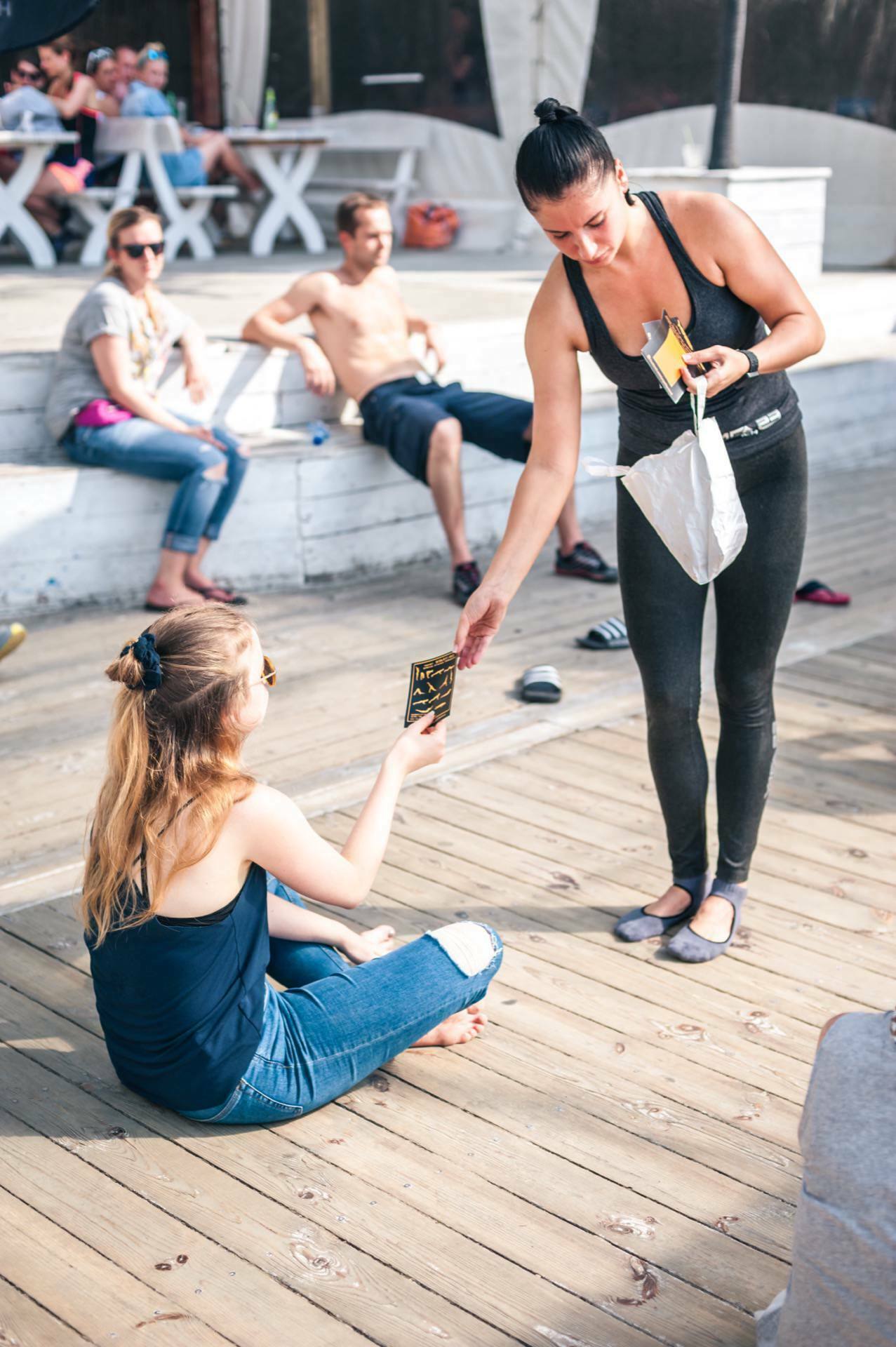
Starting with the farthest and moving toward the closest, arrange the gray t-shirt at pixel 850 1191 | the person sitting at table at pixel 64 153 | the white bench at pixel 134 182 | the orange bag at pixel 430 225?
the orange bag at pixel 430 225, the white bench at pixel 134 182, the person sitting at table at pixel 64 153, the gray t-shirt at pixel 850 1191

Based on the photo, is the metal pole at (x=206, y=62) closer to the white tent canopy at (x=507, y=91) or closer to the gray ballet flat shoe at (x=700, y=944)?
the white tent canopy at (x=507, y=91)

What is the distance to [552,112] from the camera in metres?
2.13

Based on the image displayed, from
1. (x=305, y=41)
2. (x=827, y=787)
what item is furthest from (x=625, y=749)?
(x=305, y=41)

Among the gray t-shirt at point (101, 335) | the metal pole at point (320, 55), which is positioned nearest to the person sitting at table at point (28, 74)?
the metal pole at point (320, 55)

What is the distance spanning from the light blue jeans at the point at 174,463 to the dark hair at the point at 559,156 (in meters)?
2.74

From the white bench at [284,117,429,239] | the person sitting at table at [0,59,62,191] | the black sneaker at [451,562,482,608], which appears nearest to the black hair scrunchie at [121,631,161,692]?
the black sneaker at [451,562,482,608]

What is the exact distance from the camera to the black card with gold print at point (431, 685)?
2.10 m

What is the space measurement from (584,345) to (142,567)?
289cm

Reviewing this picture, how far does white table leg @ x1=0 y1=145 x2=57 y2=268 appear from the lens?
7.93 metres

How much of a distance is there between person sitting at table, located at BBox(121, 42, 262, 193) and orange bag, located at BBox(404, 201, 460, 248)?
129cm

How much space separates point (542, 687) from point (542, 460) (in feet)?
5.18

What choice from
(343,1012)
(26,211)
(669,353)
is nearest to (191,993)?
(343,1012)

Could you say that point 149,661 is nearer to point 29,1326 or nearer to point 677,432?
point 29,1326

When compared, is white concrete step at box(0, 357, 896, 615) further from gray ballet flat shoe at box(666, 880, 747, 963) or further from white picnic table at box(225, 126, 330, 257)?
white picnic table at box(225, 126, 330, 257)
